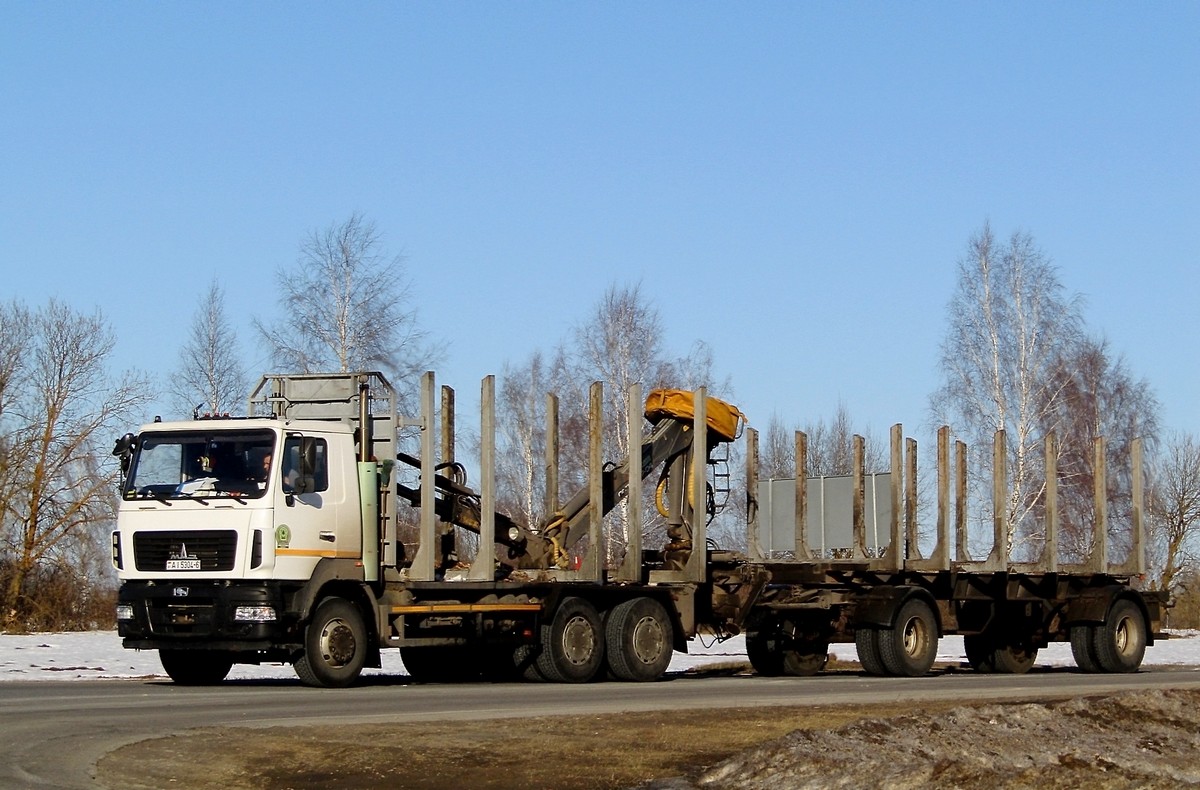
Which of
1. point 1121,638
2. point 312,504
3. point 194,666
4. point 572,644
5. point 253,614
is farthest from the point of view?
point 1121,638

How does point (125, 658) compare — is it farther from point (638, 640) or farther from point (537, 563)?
point (638, 640)

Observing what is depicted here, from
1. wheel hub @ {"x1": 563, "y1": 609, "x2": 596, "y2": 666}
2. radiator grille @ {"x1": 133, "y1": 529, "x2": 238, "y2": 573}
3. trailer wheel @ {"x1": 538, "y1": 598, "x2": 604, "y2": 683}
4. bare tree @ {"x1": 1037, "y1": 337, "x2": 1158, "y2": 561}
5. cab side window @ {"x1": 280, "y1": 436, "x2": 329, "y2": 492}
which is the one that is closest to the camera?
radiator grille @ {"x1": 133, "y1": 529, "x2": 238, "y2": 573}

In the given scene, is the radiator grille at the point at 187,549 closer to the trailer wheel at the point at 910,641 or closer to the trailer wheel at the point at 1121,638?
the trailer wheel at the point at 910,641

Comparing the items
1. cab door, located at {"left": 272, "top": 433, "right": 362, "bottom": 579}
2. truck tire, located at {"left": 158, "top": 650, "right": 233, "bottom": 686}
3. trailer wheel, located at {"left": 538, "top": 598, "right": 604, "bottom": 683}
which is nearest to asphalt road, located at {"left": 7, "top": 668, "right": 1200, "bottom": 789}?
truck tire, located at {"left": 158, "top": 650, "right": 233, "bottom": 686}

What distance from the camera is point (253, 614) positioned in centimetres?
1784

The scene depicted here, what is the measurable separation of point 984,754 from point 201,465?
35.3 ft

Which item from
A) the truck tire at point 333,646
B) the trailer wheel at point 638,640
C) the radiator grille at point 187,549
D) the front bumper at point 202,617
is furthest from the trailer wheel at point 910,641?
the radiator grille at point 187,549

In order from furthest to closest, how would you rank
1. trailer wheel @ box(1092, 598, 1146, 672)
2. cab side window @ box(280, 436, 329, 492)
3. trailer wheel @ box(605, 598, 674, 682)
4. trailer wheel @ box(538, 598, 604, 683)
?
1. trailer wheel @ box(1092, 598, 1146, 672)
2. trailer wheel @ box(605, 598, 674, 682)
3. trailer wheel @ box(538, 598, 604, 683)
4. cab side window @ box(280, 436, 329, 492)

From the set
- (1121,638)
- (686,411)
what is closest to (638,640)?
(686,411)

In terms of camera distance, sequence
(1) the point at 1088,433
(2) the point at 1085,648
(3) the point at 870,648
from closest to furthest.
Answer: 1. (3) the point at 870,648
2. (2) the point at 1085,648
3. (1) the point at 1088,433

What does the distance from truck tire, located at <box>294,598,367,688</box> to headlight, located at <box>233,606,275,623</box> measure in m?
0.59

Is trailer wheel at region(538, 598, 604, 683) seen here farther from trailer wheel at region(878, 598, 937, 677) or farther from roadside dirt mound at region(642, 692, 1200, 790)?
roadside dirt mound at region(642, 692, 1200, 790)

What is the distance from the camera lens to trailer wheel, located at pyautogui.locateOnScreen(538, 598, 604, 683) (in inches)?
808

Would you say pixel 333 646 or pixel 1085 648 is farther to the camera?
pixel 1085 648
